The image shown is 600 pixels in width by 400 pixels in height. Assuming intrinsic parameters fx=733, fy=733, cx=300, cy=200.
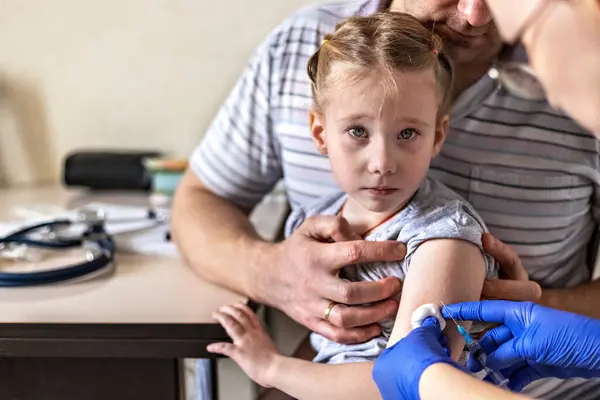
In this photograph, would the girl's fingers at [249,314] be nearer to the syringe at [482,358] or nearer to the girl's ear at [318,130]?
the girl's ear at [318,130]

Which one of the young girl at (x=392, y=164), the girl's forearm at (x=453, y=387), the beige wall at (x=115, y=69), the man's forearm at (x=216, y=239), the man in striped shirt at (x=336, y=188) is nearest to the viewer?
the girl's forearm at (x=453, y=387)

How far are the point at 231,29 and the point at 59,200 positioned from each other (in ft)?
1.83

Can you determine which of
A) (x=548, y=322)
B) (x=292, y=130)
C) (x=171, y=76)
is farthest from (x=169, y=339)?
(x=171, y=76)

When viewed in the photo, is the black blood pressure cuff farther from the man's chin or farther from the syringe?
the syringe

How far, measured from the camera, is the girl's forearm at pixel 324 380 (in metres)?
0.88

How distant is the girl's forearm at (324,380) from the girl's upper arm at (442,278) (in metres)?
0.07

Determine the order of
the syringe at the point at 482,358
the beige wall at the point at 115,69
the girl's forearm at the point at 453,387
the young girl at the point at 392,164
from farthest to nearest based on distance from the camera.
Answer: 1. the beige wall at the point at 115,69
2. the young girl at the point at 392,164
3. the syringe at the point at 482,358
4. the girl's forearm at the point at 453,387

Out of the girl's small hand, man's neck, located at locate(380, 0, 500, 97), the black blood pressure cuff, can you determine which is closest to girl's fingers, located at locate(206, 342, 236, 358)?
the girl's small hand

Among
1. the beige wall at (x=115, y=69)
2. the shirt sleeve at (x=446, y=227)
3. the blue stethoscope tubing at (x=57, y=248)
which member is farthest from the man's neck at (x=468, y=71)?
the beige wall at (x=115, y=69)

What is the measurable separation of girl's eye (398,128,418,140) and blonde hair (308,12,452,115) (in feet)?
0.19

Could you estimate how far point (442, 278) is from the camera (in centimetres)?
82

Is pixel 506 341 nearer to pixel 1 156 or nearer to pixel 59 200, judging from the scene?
pixel 59 200

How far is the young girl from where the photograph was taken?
0.83 metres

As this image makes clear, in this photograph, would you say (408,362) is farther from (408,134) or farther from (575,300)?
(575,300)
